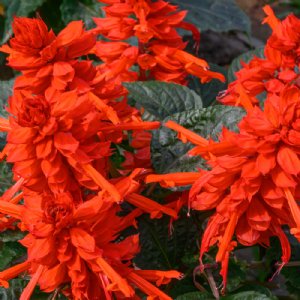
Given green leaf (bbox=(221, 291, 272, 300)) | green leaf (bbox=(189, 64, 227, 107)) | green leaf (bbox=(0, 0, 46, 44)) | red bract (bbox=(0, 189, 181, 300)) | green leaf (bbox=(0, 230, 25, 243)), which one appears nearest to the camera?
red bract (bbox=(0, 189, 181, 300))

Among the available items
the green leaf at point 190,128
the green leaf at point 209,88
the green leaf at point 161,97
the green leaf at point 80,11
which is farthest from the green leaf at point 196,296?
the green leaf at point 80,11

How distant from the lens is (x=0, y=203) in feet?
2.46

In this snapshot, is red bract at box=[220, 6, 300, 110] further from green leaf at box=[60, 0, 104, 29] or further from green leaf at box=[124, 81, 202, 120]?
green leaf at box=[60, 0, 104, 29]

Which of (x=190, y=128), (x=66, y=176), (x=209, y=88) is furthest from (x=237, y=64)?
(x=66, y=176)

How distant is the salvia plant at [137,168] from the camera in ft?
2.35

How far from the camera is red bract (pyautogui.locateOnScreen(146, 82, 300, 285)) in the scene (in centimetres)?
72

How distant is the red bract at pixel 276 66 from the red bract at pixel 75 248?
29cm

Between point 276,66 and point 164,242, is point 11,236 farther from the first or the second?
point 276,66

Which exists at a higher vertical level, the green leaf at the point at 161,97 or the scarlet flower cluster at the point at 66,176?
the scarlet flower cluster at the point at 66,176

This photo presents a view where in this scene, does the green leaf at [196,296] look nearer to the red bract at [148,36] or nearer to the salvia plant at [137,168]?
the salvia plant at [137,168]

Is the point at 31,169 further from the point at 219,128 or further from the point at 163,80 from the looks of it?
the point at 163,80

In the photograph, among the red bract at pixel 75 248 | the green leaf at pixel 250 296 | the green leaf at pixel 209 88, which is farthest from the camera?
the green leaf at pixel 209 88

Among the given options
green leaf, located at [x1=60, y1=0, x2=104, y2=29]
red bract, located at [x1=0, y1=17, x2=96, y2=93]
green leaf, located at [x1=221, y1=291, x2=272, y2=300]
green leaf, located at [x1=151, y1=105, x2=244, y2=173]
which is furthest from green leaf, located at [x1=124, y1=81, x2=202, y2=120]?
green leaf, located at [x1=60, y1=0, x2=104, y2=29]

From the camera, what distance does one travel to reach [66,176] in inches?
29.7
